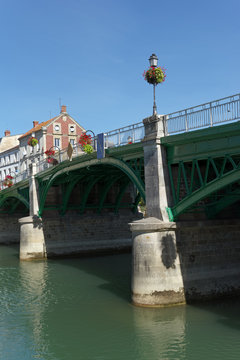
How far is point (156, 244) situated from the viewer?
56.6 feet

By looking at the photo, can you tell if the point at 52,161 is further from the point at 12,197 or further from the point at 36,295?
the point at 12,197

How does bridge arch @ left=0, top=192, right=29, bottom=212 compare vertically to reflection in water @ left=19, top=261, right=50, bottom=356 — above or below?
above

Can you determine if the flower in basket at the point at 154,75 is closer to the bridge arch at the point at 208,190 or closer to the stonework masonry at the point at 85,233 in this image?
the bridge arch at the point at 208,190

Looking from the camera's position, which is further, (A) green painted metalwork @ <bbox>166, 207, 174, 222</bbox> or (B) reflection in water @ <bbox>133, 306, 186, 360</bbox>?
(A) green painted metalwork @ <bbox>166, 207, 174, 222</bbox>

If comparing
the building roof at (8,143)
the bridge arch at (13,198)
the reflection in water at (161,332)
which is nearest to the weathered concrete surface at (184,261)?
the reflection in water at (161,332)

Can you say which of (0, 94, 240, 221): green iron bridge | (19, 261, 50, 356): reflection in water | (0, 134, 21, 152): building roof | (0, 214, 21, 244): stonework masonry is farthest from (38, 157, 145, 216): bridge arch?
(0, 134, 21, 152): building roof

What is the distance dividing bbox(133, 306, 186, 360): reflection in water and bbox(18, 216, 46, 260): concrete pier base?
19.1m

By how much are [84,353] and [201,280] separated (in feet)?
22.8

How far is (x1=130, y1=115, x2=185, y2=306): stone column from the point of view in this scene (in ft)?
55.8

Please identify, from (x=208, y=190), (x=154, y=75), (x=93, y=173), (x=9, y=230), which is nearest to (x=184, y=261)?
(x=208, y=190)

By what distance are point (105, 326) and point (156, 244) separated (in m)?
3.91

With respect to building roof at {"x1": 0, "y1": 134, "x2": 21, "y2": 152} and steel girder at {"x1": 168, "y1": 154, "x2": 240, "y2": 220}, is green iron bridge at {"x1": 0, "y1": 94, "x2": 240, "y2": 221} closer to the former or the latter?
steel girder at {"x1": 168, "y1": 154, "x2": 240, "y2": 220}

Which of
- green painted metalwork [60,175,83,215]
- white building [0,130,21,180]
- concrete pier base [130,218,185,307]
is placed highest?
white building [0,130,21,180]

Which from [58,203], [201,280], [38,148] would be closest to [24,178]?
[58,203]
